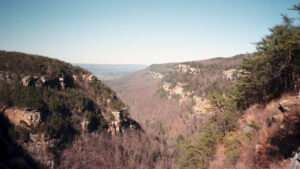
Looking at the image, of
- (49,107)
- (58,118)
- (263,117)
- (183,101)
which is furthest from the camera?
(183,101)

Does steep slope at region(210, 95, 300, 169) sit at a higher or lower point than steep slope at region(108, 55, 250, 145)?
higher

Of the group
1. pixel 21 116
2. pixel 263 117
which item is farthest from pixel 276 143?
pixel 21 116

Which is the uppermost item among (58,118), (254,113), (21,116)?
(254,113)

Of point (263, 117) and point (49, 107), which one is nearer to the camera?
point (263, 117)

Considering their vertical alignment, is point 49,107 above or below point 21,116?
above

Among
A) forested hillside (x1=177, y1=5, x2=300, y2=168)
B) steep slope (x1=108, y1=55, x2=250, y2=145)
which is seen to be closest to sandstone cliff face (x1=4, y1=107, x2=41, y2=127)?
forested hillside (x1=177, y1=5, x2=300, y2=168)

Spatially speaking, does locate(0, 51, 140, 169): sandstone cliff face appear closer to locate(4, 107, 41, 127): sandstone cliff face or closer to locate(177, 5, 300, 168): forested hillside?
locate(4, 107, 41, 127): sandstone cliff face

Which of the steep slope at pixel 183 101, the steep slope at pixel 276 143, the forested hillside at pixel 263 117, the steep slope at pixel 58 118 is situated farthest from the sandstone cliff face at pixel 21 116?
the steep slope at pixel 183 101

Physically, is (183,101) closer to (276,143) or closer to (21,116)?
(21,116)

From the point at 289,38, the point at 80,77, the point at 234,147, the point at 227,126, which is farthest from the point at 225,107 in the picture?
the point at 80,77
